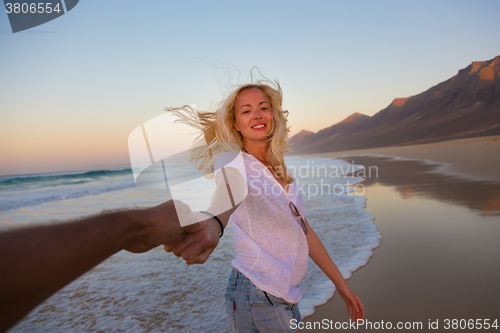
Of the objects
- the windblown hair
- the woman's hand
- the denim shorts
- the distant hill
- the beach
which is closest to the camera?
the denim shorts

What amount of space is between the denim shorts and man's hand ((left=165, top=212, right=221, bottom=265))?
2.80ft

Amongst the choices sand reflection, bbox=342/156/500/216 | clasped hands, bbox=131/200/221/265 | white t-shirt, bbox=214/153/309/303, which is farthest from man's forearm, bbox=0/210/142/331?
sand reflection, bbox=342/156/500/216

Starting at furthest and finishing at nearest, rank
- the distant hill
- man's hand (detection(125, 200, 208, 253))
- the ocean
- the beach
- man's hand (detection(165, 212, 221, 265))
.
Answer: the distant hill, the ocean, the beach, man's hand (detection(165, 212, 221, 265)), man's hand (detection(125, 200, 208, 253))

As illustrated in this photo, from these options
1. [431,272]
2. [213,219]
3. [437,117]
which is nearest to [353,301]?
[213,219]

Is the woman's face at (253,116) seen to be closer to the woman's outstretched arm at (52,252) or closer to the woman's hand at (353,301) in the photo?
the woman's hand at (353,301)

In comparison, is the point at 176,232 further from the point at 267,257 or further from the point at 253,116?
the point at 253,116

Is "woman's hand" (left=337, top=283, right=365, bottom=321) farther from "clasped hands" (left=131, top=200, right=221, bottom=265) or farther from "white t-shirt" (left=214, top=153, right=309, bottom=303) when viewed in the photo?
"clasped hands" (left=131, top=200, right=221, bottom=265)

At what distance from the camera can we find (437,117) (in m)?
57.9

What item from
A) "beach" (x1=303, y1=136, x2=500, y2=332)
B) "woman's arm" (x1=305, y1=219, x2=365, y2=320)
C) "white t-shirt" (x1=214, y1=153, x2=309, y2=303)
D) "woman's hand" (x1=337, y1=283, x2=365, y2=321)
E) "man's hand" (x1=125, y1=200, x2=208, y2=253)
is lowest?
"beach" (x1=303, y1=136, x2=500, y2=332)

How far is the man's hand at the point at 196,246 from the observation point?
88 centimetres

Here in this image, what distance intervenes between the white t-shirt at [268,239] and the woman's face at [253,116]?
0.58 metres

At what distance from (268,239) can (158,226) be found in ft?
3.57

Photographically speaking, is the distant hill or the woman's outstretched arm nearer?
the woman's outstretched arm

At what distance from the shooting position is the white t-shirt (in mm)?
1661
